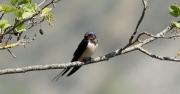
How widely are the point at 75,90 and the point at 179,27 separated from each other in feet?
378

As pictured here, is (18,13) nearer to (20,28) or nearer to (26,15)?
(26,15)

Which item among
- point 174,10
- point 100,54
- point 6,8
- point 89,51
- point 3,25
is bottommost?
point 3,25

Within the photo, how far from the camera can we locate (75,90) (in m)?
121

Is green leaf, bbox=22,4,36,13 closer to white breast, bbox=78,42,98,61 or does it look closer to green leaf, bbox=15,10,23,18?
green leaf, bbox=15,10,23,18

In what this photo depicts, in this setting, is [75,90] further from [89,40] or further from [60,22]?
[89,40]

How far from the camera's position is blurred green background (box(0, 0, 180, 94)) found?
11281 cm

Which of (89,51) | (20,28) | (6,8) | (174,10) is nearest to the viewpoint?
(6,8)

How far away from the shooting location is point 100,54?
125m

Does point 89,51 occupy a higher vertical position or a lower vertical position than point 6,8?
higher

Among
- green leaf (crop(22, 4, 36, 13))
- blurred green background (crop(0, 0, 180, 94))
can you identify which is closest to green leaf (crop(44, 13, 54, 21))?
green leaf (crop(22, 4, 36, 13))

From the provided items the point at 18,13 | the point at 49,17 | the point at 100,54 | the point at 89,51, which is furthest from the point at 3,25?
the point at 100,54

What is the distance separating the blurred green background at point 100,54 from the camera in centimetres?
11281

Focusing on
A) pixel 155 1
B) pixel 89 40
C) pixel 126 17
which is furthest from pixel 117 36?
pixel 89 40

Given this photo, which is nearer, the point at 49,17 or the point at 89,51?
the point at 49,17
